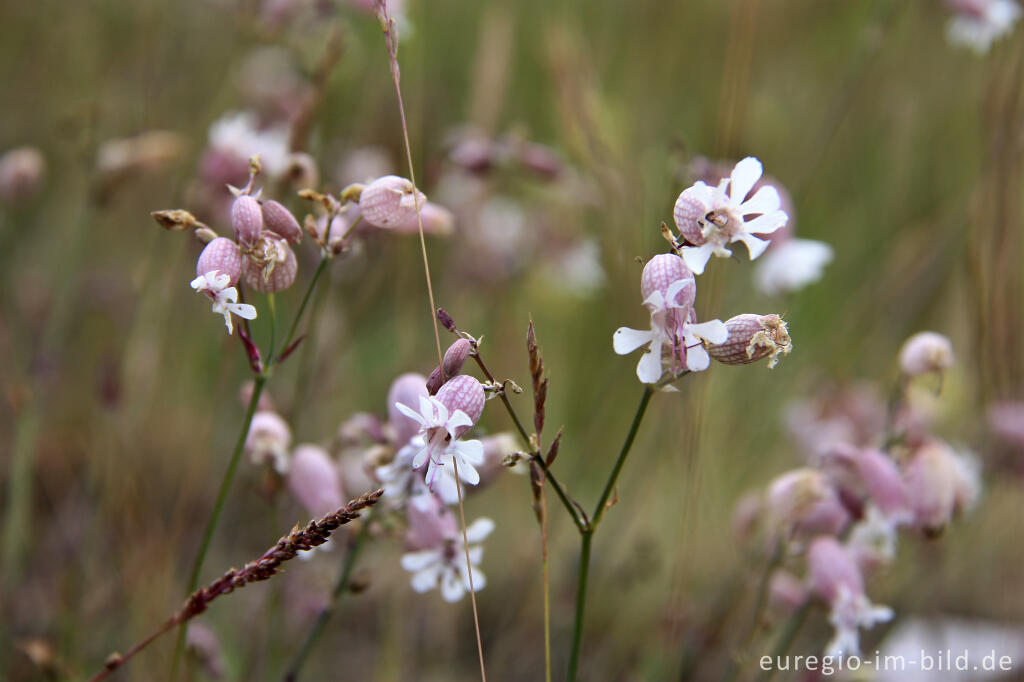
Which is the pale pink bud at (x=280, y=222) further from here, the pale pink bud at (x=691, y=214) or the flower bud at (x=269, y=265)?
the pale pink bud at (x=691, y=214)

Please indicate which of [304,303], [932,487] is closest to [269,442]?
[304,303]

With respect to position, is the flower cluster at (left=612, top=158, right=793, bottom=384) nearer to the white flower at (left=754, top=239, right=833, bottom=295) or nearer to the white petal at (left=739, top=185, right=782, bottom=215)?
the white petal at (left=739, top=185, right=782, bottom=215)

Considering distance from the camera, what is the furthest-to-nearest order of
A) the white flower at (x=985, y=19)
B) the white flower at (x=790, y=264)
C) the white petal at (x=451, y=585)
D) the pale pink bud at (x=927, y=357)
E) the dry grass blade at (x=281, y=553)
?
the white flower at (x=985, y=19) < the white flower at (x=790, y=264) < the pale pink bud at (x=927, y=357) < the white petal at (x=451, y=585) < the dry grass blade at (x=281, y=553)

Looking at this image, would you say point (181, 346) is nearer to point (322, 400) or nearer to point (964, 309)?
point (322, 400)

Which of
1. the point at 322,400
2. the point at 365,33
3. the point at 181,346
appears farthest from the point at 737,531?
the point at 365,33

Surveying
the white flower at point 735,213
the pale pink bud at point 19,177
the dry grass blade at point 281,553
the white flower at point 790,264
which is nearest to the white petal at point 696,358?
the white flower at point 735,213

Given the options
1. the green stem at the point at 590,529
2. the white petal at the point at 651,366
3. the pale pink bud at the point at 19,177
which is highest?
the pale pink bud at the point at 19,177
